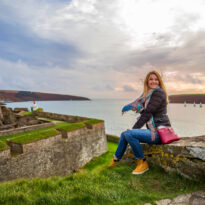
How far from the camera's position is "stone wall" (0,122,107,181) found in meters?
8.66

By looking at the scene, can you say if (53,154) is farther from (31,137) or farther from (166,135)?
(166,135)

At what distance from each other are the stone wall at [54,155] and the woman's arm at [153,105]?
25.9ft

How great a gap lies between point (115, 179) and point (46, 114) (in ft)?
70.0

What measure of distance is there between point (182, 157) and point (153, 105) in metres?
1.27

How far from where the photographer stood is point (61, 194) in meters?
3.03

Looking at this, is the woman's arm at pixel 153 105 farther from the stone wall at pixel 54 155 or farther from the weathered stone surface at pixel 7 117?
the weathered stone surface at pixel 7 117

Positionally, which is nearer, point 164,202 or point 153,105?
point 164,202

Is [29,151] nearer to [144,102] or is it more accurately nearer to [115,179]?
[115,179]

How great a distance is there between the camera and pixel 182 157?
340 centimetres

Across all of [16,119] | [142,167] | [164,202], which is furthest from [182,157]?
[16,119]

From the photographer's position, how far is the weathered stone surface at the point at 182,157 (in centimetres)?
315

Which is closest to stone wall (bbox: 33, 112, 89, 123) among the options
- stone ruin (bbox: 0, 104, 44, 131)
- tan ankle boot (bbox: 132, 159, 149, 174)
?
stone ruin (bbox: 0, 104, 44, 131)

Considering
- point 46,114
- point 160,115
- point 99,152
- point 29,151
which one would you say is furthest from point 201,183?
point 46,114

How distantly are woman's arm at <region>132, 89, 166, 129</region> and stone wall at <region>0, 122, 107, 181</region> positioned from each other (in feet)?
25.9
